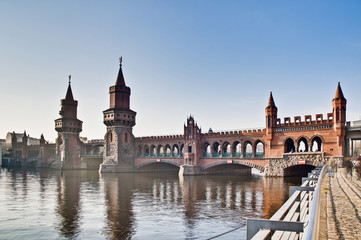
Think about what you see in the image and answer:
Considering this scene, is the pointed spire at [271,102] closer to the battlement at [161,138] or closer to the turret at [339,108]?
the turret at [339,108]

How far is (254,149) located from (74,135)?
4795cm

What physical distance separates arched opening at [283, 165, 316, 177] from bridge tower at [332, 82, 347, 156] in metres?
8.26

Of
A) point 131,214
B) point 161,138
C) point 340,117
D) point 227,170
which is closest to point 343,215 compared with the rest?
point 131,214

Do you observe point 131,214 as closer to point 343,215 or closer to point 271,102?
point 343,215

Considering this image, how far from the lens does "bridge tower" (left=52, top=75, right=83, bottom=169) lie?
75750 mm

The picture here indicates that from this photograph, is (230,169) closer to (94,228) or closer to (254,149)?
(254,149)

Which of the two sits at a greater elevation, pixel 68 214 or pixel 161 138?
pixel 161 138

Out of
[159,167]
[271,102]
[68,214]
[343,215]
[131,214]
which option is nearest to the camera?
[343,215]

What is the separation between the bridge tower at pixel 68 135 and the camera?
7575cm

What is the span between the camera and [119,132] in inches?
2552

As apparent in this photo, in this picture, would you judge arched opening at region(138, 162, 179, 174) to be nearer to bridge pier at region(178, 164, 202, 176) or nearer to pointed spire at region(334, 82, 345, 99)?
bridge pier at region(178, 164, 202, 176)

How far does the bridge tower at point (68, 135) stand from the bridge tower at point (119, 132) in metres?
15.3

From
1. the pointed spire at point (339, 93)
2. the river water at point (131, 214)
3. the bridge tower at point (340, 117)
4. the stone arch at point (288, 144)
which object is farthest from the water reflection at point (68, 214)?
the pointed spire at point (339, 93)

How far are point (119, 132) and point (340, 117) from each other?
42.0 meters
